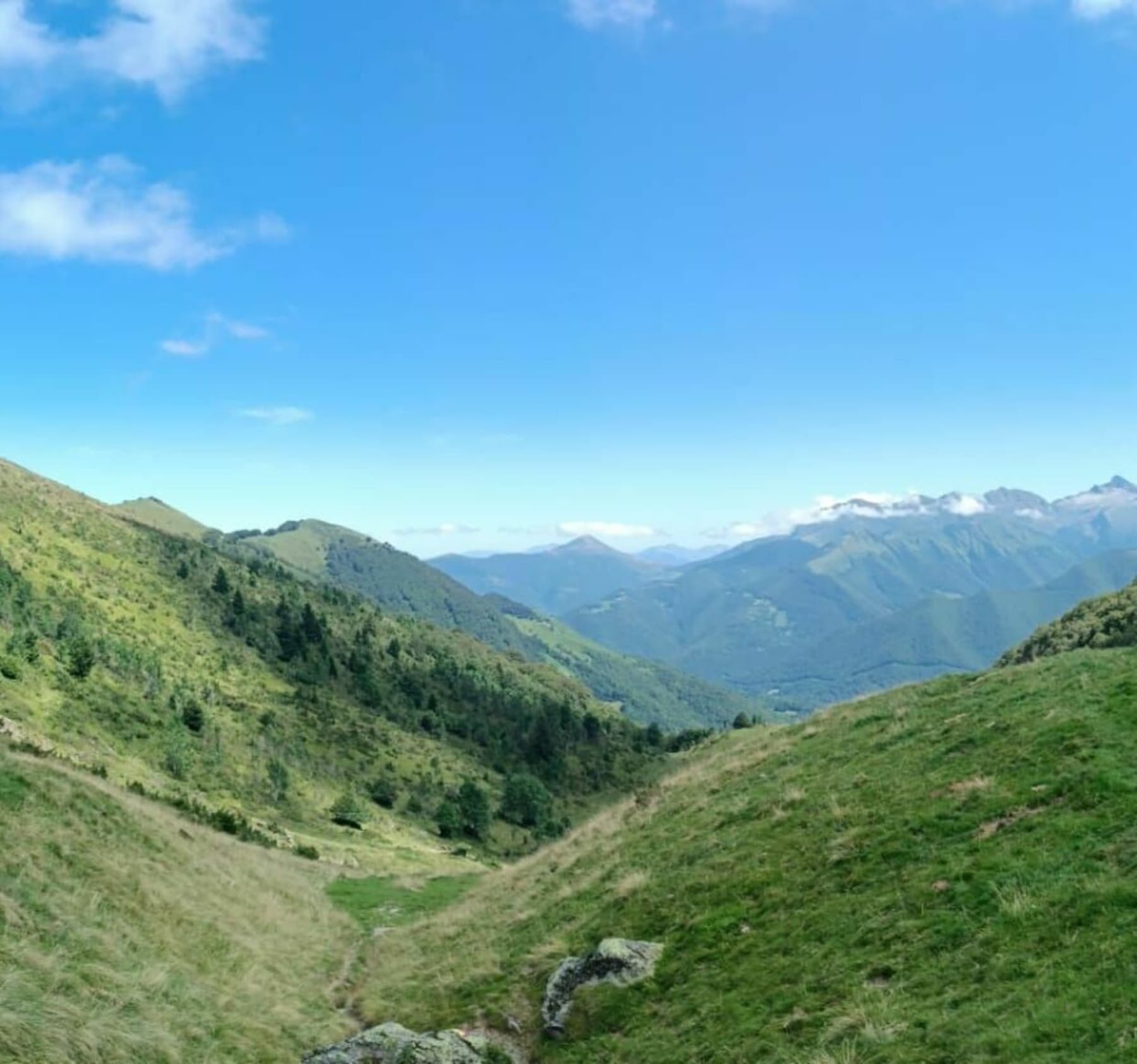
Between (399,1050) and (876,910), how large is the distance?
1064 centimetres

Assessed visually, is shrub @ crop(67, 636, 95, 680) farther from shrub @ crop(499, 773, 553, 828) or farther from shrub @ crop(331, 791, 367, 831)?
shrub @ crop(499, 773, 553, 828)

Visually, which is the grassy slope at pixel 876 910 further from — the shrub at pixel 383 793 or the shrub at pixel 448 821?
the shrub at pixel 383 793

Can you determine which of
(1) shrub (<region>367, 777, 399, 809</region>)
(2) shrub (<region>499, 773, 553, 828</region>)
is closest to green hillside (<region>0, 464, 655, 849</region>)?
(1) shrub (<region>367, 777, 399, 809</region>)

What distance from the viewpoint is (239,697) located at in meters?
99.6

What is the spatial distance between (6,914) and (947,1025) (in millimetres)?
17337

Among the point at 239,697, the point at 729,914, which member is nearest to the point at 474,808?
the point at 239,697

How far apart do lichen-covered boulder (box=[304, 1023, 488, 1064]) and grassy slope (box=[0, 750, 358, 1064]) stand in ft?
3.92

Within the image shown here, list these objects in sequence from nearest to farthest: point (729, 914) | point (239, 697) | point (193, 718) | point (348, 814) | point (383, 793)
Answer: point (729, 914), point (348, 814), point (193, 718), point (383, 793), point (239, 697)

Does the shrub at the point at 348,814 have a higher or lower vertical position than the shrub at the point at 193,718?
lower

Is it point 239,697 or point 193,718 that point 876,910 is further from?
point 239,697

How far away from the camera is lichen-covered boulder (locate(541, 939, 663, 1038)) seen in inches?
709

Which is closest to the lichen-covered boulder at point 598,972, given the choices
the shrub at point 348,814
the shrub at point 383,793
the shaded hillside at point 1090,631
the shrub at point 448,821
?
the shaded hillside at point 1090,631

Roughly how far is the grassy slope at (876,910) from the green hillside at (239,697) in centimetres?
3111

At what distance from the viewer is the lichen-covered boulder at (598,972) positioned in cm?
1802
